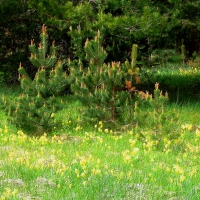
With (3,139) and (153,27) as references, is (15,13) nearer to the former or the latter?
(153,27)

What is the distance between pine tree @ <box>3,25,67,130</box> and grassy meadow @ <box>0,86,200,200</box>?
0.27 metres

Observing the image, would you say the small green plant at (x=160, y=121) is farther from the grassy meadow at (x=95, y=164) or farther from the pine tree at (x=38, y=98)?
the pine tree at (x=38, y=98)

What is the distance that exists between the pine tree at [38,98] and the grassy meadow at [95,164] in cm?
27

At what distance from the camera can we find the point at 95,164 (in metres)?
6.02

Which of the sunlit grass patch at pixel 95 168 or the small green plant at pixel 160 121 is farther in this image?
the small green plant at pixel 160 121

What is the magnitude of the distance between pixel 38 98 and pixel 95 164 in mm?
2411

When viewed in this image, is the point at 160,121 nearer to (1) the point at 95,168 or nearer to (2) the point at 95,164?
(2) the point at 95,164

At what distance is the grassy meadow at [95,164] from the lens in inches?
195

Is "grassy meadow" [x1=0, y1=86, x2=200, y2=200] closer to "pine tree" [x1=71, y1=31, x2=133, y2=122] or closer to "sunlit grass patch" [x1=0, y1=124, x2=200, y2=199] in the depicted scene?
"sunlit grass patch" [x1=0, y1=124, x2=200, y2=199]

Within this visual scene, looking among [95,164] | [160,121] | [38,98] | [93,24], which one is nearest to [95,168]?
[95,164]

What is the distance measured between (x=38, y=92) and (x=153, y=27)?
10.3 ft

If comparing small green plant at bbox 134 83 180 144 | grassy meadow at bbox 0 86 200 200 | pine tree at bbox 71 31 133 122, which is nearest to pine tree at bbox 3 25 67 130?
grassy meadow at bbox 0 86 200 200

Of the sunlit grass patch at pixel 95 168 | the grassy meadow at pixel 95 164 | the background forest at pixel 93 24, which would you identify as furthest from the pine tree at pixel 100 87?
the background forest at pixel 93 24

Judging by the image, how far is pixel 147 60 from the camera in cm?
1255
